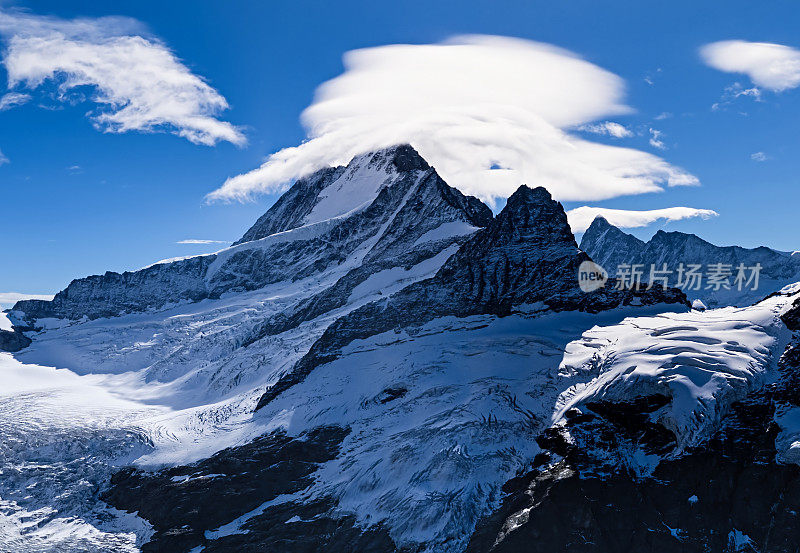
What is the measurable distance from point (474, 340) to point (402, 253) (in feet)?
223

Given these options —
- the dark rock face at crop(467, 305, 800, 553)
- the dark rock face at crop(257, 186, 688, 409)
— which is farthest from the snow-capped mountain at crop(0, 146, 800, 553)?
the dark rock face at crop(257, 186, 688, 409)

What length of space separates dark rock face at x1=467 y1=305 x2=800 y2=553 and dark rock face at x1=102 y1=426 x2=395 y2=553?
16.8m

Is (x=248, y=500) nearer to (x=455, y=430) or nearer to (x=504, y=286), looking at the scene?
(x=455, y=430)

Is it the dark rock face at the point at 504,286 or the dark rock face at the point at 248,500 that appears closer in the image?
the dark rock face at the point at 248,500

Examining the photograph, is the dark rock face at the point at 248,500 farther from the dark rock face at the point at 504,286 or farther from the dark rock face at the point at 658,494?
the dark rock face at the point at 504,286

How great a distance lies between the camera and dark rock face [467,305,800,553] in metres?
64.9

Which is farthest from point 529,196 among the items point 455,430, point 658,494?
point 658,494

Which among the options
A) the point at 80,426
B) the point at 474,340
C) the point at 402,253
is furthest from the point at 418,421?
the point at 402,253

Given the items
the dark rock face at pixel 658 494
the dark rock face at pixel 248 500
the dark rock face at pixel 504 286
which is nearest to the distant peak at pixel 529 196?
the dark rock face at pixel 504 286

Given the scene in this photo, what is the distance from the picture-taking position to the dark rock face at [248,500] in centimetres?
7500

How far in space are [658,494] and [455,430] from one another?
25.4 meters

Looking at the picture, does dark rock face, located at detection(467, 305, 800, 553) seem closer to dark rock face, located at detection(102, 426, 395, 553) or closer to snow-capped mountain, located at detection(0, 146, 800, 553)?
snow-capped mountain, located at detection(0, 146, 800, 553)

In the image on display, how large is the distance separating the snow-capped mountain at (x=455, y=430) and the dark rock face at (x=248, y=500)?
31cm

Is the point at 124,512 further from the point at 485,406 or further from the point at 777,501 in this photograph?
the point at 777,501
